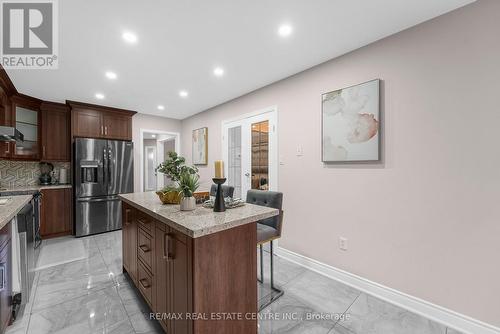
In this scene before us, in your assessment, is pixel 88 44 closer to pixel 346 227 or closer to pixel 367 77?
pixel 367 77

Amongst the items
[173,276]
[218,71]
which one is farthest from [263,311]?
[218,71]

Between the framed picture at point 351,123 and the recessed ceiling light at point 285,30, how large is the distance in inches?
31.7

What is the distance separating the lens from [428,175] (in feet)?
5.94

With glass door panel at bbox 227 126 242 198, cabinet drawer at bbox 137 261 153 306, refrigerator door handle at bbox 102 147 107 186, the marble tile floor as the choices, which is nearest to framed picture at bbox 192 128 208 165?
glass door panel at bbox 227 126 242 198

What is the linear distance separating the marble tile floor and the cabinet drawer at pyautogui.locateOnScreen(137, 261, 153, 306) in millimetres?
178

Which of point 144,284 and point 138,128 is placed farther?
point 138,128

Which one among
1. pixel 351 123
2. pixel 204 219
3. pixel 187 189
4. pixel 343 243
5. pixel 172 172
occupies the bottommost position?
pixel 343 243

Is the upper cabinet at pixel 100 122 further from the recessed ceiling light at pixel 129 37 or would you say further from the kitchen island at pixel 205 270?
the kitchen island at pixel 205 270

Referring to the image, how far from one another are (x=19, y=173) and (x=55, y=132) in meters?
0.92

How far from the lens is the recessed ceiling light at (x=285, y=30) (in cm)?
191

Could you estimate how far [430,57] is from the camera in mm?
1810

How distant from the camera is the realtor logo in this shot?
169 cm

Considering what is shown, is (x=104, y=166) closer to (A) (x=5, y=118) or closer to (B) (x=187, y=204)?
(A) (x=5, y=118)

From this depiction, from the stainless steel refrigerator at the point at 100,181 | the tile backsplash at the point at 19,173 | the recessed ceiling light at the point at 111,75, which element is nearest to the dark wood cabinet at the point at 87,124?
the stainless steel refrigerator at the point at 100,181
